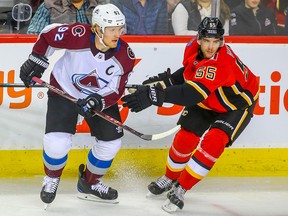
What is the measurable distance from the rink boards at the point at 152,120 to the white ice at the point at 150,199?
0.34 ft

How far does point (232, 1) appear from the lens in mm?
5848

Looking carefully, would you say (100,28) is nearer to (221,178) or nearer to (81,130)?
(81,130)

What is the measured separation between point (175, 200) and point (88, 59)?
848 millimetres

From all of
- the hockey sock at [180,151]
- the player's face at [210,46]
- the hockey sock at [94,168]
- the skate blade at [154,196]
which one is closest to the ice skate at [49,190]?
the hockey sock at [94,168]

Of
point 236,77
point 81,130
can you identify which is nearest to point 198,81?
point 236,77

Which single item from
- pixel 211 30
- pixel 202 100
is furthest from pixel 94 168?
pixel 211 30

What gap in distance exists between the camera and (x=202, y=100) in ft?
16.1

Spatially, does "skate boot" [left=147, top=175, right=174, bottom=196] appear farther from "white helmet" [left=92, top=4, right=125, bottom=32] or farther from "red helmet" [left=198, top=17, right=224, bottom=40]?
"white helmet" [left=92, top=4, right=125, bottom=32]

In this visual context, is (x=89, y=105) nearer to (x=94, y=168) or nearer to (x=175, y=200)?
(x=94, y=168)

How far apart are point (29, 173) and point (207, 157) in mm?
1170

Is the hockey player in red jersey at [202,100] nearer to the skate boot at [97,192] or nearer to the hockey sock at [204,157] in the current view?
the hockey sock at [204,157]

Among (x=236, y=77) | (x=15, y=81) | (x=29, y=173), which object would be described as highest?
(x=236, y=77)

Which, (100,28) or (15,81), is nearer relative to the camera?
(100,28)

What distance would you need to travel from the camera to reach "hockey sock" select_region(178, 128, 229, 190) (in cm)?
502
